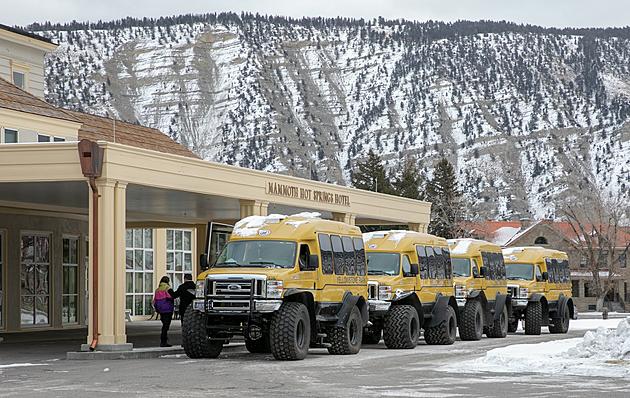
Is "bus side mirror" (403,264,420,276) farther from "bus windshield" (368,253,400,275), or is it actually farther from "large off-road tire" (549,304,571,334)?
"large off-road tire" (549,304,571,334)

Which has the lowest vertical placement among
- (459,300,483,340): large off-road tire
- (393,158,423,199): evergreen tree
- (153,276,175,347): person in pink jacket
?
(459,300,483,340): large off-road tire

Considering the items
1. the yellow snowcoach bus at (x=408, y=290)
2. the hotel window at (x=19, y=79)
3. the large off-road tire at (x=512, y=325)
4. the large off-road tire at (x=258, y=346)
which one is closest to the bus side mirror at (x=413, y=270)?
the yellow snowcoach bus at (x=408, y=290)

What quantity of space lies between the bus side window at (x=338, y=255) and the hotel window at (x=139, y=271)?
900 inches

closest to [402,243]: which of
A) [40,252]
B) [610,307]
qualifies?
[40,252]

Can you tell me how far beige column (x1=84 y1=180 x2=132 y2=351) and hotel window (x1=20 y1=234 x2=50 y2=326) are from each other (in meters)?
11.6

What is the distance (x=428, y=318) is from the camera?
30.5 meters

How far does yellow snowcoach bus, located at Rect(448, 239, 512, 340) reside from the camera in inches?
1304

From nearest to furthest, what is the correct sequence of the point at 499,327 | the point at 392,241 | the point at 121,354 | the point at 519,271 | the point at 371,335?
the point at 121,354, the point at 392,241, the point at 371,335, the point at 499,327, the point at 519,271

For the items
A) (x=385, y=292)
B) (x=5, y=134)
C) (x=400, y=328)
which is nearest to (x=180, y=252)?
(x=5, y=134)

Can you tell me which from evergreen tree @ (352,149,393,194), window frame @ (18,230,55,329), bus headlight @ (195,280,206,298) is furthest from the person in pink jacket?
evergreen tree @ (352,149,393,194)

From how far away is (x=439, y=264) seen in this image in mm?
31531

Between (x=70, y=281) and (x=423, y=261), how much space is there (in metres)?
14.6

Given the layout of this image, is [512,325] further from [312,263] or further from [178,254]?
[178,254]

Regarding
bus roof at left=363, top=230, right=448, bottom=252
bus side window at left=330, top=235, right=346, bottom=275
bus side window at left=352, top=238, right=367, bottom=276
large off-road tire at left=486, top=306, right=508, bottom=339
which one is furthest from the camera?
large off-road tire at left=486, top=306, right=508, bottom=339
